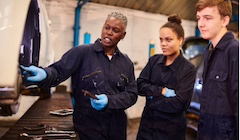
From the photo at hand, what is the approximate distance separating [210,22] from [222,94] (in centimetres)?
32

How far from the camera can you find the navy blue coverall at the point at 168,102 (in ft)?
4.57

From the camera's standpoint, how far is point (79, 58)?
47.3 inches

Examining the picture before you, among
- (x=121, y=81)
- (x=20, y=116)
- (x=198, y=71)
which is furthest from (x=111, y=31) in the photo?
(x=20, y=116)

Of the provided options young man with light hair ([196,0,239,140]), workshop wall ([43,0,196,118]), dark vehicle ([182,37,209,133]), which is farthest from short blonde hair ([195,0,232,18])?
workshop wall ([43,0,196,118])

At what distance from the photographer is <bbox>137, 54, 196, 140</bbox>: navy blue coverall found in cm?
139

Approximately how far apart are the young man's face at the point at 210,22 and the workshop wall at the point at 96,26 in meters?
1.60

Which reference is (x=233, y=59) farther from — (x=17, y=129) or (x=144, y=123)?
(x=17, y=129)

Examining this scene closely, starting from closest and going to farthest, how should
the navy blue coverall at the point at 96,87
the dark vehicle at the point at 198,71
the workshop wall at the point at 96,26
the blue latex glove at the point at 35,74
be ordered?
the blue latex glove at the point at 35,74 → the navy blue coverall at the point at 96,87 → the dark vehicle at the point at 198,71 → the workshop wall at the point at 96,26

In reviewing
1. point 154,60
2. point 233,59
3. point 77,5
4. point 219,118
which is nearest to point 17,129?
point 154,60

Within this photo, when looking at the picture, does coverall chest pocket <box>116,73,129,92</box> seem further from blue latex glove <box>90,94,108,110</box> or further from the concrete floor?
the concrete floor

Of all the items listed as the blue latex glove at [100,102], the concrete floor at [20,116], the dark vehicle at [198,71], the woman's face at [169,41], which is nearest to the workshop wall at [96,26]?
the concrete floor at [20,116]

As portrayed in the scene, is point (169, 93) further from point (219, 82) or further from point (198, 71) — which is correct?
point (198, 71)

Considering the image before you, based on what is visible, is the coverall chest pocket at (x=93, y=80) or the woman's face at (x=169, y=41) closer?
the coverall chest pocket at (x=93, y=80)

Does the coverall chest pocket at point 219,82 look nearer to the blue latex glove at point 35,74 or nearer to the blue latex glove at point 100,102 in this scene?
the blue latex glove at point 100,102
